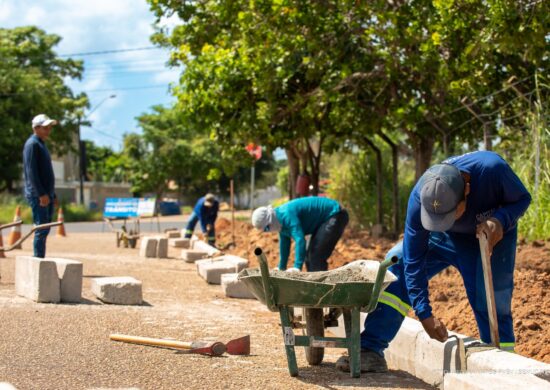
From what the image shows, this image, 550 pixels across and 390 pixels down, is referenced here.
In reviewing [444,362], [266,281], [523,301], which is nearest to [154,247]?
[523,301]

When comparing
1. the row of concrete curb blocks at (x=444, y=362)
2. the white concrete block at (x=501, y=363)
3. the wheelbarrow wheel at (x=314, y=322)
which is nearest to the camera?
the row of concrete curb blocks at (x=444, y=362)

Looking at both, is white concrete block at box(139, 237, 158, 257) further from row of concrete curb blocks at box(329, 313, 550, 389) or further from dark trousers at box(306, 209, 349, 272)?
row of concrete curb blocks at box(329, 313, 550, 389)

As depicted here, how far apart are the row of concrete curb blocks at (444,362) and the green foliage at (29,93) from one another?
110ft

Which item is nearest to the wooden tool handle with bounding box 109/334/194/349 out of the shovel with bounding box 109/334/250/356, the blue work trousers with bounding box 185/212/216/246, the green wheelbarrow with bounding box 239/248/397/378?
the shovel with bounding box 109/334/250/356

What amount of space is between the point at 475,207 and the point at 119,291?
463 centimetres

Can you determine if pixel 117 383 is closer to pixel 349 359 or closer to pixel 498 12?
pixel 349 359

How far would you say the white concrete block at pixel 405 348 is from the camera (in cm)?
616

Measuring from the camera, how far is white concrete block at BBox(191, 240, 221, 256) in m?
15.1

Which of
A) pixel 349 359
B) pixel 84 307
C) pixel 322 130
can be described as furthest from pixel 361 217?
pixel 349 359

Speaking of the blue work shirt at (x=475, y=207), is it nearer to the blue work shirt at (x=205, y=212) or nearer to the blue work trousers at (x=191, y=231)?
the blue work shirt at (x=205, y=212)

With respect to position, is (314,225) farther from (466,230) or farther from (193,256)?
(193,256)

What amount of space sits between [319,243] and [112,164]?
63.5m

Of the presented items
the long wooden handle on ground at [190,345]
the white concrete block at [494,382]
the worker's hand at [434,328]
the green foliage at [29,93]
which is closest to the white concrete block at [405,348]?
the worker's hand at [434,328]

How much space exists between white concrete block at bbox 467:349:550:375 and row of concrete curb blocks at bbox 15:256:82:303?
4.60 metres
